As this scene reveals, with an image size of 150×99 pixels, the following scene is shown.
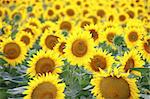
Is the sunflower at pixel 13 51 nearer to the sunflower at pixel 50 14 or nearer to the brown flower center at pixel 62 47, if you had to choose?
the brown flower center at pixel 62 47

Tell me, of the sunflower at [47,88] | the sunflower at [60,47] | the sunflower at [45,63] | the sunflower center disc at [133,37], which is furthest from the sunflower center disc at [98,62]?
the sunflower center disc at [133,37]

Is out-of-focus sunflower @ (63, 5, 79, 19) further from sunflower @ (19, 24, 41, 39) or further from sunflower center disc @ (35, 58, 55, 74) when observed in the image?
sunflower center disc @ (35, 58, 55, 74)

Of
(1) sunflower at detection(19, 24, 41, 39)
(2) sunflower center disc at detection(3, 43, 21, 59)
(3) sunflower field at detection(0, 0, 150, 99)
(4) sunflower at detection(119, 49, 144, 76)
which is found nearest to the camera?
(3) sunflower field at detection(0, 0, 150, 99)

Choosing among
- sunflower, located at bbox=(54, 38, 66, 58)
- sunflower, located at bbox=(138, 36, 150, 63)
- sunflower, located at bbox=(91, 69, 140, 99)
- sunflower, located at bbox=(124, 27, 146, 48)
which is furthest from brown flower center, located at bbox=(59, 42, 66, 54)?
sunflower, located at bbox=(91, 69, 140, 99)

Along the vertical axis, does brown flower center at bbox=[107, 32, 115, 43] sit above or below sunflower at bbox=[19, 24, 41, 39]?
below

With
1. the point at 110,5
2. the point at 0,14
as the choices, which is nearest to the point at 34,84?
the point at 0,14

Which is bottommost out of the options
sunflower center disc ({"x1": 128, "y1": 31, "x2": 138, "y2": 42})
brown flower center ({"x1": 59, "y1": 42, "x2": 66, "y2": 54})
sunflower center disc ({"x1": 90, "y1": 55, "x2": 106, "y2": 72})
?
sunflower center disc ({"x1": 90, "y1": 55, "x2": 106, "y2": 72})

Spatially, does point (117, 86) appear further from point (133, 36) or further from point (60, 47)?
point (133, 36)

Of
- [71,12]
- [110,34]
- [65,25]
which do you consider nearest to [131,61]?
[110,34]
